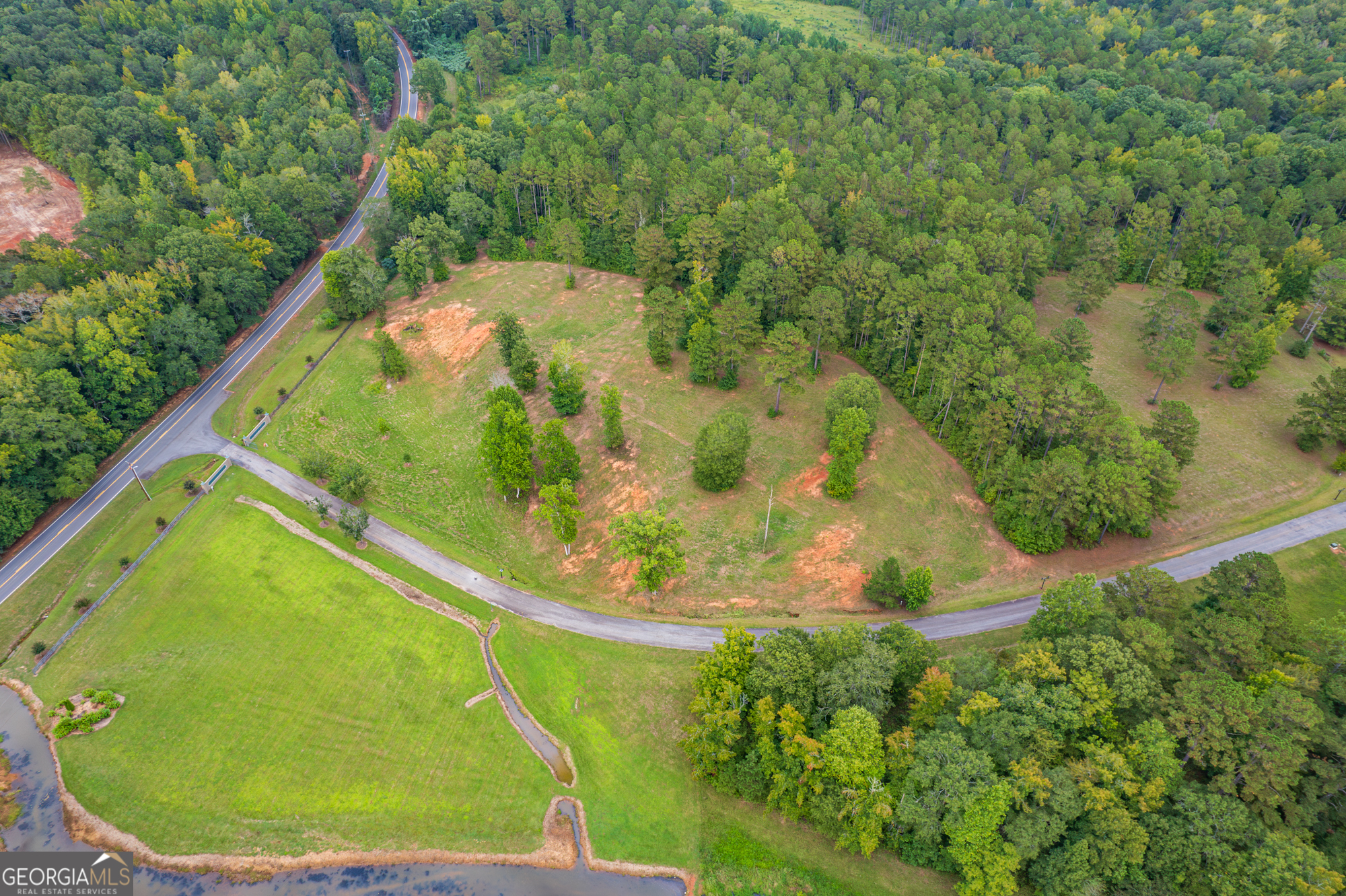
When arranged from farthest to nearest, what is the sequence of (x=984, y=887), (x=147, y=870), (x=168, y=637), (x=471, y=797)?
(x=168, y=637) < (x=471, y=797) < (x=147, y=870) < (x=984, y=887)

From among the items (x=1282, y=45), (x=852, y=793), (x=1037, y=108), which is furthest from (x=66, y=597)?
(x=1282, y=45)

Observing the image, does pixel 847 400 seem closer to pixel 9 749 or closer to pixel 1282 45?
pixel 9 749

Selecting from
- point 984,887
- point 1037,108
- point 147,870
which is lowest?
point 147,870

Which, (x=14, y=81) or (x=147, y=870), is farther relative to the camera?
(x=14, y=81)

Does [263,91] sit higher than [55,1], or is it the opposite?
[55,1]

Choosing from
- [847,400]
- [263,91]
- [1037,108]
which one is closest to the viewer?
[847,400]

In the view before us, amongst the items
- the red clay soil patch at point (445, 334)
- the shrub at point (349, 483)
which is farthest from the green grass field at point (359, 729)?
the red clay soil patch at point (445, 334)

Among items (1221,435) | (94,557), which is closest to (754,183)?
(1221,435)
